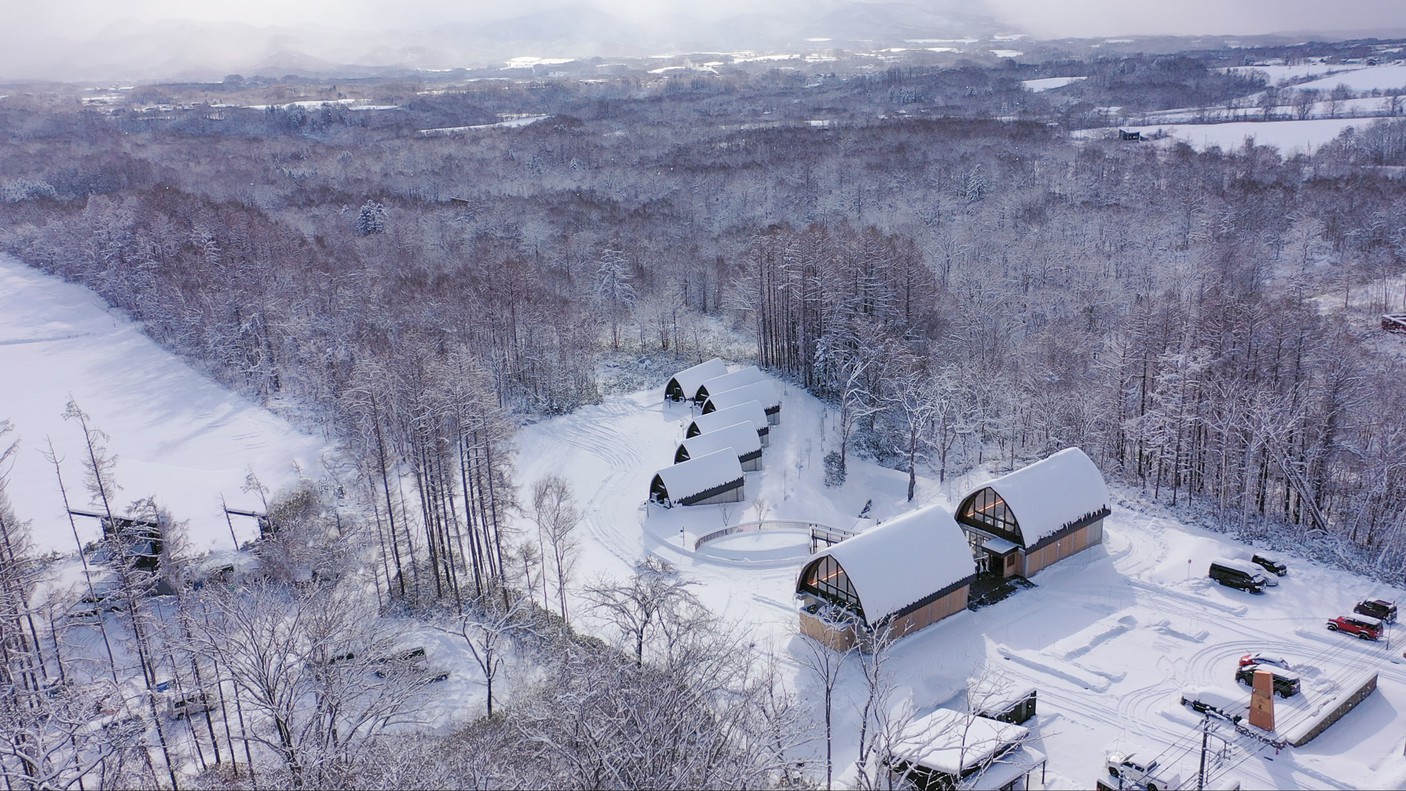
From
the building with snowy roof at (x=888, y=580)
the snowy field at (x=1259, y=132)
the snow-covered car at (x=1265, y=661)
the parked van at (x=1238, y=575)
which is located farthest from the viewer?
the snowy field at (x=1259, y=132)

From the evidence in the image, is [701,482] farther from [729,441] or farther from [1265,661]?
[1265,661]

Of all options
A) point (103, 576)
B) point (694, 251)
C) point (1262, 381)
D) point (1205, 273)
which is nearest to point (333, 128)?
point (694, 251)

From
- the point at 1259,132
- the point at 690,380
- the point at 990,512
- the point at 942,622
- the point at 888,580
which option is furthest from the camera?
the point at 1259,132

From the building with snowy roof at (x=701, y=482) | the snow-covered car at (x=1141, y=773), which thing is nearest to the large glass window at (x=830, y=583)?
the snow-covered car at (x=1141, y=773)

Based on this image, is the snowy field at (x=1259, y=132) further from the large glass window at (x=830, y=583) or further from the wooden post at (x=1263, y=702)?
the wooden post at (x=1263, y=702)

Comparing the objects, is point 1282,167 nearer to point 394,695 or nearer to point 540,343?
point 540,343

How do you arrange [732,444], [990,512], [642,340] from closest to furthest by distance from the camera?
[990,512], [732,444], [642,340]

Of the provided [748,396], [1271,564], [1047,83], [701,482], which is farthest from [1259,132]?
[701,482]
